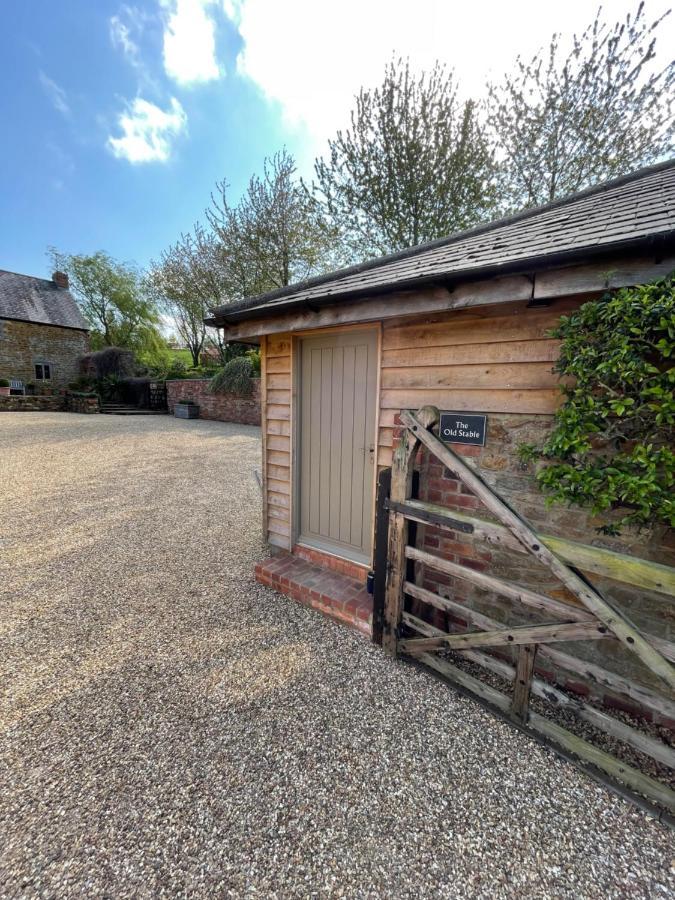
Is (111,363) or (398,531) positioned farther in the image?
(111,363)

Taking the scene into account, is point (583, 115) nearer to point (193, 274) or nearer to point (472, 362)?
point (472, 362)

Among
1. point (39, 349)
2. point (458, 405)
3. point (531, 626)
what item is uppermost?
point (39, 349)

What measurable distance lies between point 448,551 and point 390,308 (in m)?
1.82

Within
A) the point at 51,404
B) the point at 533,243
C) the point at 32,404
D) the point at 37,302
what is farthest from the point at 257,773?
the point at 37,302

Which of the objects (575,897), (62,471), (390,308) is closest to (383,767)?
(575,897)

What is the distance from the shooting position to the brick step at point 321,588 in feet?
9.36

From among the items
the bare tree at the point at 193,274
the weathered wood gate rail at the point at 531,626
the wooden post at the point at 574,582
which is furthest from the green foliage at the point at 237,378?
the wooden post at the point at 574,582

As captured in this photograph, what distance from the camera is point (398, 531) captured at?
239 cm

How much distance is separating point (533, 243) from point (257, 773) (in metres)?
3.31

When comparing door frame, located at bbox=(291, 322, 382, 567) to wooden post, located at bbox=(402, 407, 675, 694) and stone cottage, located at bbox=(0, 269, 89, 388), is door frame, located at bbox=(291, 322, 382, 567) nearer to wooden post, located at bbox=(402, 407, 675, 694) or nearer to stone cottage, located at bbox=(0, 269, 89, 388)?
wooden post, located at bbox=(402, 407, 675, 694)

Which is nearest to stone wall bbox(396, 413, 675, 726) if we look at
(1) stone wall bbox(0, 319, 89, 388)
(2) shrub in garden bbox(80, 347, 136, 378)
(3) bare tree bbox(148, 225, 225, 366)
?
(3) bare tree bbox(148, 225, 225, 366)

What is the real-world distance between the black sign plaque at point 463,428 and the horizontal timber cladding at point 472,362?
6 cm

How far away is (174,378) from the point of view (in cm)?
1991

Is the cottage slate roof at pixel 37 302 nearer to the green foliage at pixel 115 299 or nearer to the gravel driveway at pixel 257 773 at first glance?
the green foliage at pixel 115 299
